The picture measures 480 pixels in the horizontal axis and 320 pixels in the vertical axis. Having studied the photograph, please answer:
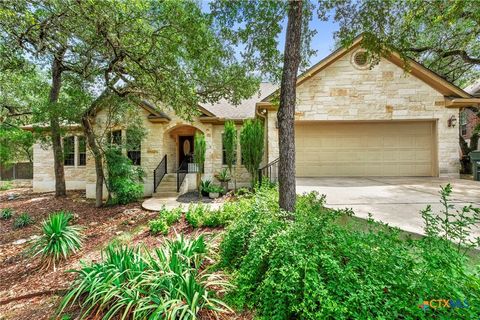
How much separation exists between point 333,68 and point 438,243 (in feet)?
27.1

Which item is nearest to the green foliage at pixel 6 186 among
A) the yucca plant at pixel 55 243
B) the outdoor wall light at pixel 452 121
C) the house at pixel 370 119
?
the house at pixel 370 119

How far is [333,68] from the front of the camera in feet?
29.7

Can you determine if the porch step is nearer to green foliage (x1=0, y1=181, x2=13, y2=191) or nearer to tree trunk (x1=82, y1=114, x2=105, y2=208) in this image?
tree trunk (x1=82, y1=114, x2=105, y2=208)

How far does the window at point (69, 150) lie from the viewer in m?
11.3

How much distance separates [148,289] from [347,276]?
2.54 metres

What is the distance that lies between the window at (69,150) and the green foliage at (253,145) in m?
9.10

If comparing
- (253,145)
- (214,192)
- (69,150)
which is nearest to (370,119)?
(253,145)

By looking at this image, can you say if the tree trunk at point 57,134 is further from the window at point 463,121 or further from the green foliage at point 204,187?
the window at point 463,121

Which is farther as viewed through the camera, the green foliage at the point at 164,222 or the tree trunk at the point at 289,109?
the green foliage at the point at 164,222

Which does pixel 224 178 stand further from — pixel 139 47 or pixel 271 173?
pixel 139 47

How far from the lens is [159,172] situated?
11.5 metres

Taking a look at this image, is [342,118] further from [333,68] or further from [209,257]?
[209,257]

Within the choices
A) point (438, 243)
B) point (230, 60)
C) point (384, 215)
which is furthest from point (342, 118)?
point (438, 243)

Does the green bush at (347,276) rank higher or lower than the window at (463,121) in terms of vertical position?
lower
